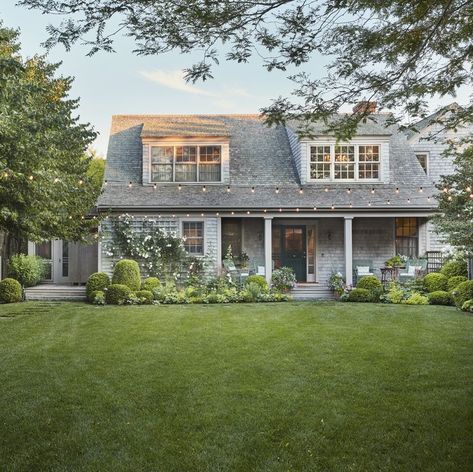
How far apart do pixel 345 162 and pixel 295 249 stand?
149 inches

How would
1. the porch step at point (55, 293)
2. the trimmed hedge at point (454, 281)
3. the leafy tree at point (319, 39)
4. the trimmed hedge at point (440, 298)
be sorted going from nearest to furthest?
the leafy tree at point (319, 39)
the trimmed hedge at point (440, 298)
the trimmed hedge at point (454, 281)
the porch step at point (55, 293)

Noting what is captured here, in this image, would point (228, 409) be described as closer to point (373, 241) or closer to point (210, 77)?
point (210, 77)

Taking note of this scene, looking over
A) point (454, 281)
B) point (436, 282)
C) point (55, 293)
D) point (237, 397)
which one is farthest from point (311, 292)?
point (237, 397)

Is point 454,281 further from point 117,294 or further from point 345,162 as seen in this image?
point 117,294

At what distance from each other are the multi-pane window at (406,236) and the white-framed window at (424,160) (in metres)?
3.21

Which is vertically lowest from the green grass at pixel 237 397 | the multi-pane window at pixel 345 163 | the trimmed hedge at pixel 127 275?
the green grass at pixel 237 397

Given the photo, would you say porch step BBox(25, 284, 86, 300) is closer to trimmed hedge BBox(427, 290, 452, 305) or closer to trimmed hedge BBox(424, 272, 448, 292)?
trimmed hedge BBox(427, 290, 452, 305)

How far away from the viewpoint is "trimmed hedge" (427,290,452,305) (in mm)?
14273

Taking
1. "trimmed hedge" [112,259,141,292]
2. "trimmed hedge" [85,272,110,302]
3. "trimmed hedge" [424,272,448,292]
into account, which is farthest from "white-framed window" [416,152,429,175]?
"trimmed hedge" [85,272,110,302]

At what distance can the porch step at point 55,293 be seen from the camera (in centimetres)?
1644

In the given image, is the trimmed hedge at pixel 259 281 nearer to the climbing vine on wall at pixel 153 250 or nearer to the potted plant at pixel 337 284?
the climbing vine on wall at pixel 153 250

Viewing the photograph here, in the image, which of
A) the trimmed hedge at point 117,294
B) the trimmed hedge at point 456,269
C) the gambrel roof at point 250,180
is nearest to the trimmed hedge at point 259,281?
the gambrel roof at point 250,180

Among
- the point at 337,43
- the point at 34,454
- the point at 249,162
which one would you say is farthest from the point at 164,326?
the point at 249,162

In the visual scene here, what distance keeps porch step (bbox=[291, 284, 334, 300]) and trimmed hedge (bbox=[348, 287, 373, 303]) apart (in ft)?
4.37
